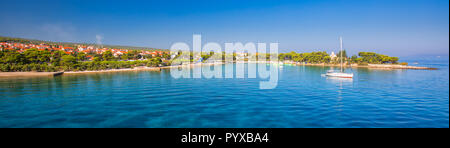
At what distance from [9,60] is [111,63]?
25108 millimetres

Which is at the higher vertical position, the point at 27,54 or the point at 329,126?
the point at 27,54

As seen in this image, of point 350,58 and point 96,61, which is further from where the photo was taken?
point 350,58

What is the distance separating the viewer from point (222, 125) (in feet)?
44.3

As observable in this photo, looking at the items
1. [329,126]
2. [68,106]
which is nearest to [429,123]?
[329,126]

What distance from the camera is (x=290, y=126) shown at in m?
13.4

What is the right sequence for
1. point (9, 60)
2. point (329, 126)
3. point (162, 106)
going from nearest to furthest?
point (329, 126) < point (162, 106) < point (9, 60)

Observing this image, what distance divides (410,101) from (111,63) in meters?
78.4

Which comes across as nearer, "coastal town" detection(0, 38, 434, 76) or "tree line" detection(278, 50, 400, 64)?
"coastal town" detection(0, 38, 434, 76)

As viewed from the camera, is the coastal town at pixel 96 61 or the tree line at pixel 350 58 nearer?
the coastal town at pixel 96 61
